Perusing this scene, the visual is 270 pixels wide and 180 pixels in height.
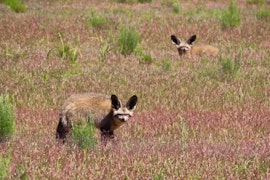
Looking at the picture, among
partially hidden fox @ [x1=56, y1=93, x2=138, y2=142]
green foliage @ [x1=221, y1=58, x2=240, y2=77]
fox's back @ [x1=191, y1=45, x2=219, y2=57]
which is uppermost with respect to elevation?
partially hidden fox @ [x1=56, y1=93, x2=138, y2=142]

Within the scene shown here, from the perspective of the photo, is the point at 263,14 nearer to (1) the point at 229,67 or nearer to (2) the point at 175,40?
(2) the point at 175,40

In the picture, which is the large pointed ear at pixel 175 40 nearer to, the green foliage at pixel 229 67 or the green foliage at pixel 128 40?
the green foliage at pixel 128 40

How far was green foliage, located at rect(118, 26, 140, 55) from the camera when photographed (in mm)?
16328

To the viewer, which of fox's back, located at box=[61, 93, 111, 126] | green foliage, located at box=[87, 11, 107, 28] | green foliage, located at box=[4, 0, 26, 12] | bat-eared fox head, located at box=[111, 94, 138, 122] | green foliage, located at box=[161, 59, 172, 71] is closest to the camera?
bat-eared fox head, located at box=[111, 94, 138, 122]

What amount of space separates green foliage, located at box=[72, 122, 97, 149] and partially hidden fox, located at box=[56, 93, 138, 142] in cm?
60

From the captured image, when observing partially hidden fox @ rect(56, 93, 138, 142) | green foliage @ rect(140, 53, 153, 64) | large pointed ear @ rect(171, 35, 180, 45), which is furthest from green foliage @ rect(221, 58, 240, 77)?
partially hidden fox @ rect(56, 93, 138, 142)

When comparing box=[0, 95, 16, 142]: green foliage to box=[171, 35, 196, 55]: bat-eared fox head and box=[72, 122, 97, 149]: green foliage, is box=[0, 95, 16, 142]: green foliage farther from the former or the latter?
box=[171, 35, 196, 55]: bat-eared fox head

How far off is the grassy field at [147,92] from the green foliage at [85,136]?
7cm

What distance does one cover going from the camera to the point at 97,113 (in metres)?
8.62

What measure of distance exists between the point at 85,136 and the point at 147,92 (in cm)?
492

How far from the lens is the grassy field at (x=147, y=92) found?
6855 mm

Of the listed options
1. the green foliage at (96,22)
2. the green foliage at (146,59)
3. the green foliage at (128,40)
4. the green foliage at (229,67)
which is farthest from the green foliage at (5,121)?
the green foliage at (96,22)

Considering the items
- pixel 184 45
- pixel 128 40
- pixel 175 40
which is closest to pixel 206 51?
pixel 184 45

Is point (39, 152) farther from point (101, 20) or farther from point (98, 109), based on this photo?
point (101, 20)
